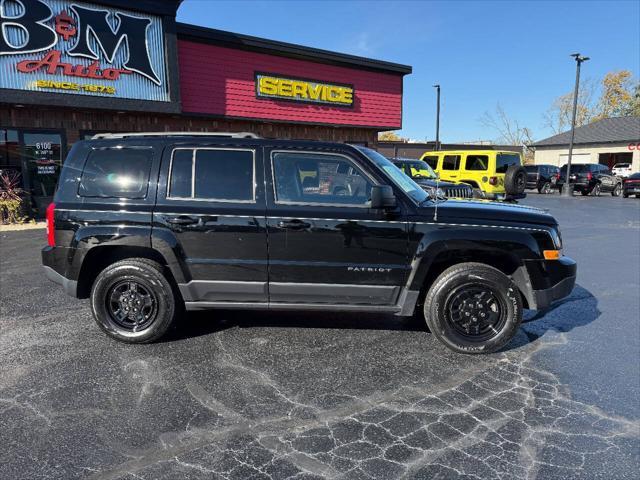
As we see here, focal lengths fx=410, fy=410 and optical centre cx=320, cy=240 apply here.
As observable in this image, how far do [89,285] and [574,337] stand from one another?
4.89 meters

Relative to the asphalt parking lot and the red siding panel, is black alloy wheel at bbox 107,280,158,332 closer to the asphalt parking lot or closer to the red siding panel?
the asphalt parking lot

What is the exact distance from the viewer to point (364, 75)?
16.4 metres

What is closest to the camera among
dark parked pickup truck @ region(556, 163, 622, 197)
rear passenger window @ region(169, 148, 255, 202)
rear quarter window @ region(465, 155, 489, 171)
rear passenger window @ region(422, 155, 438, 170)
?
rear passenger window @ region(169, 148, 255, 202)

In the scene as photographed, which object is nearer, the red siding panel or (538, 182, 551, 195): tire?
the red siding panel

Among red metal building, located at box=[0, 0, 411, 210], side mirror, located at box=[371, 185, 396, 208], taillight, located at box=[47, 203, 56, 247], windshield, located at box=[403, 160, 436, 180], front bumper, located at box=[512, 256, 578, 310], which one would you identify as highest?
red metal building, located at box=[0, 0, 411, 210]

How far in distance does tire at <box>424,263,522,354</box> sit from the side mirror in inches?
34.7

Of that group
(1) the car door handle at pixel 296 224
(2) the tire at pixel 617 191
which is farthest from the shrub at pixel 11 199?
(2) the tire at pixel 617 191

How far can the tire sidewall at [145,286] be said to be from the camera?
385 centimetres

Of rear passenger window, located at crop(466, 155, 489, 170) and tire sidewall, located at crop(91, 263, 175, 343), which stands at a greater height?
rear passenger window, located at crop(466, 155, 489, 170)

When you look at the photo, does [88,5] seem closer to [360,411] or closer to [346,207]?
[346,207]

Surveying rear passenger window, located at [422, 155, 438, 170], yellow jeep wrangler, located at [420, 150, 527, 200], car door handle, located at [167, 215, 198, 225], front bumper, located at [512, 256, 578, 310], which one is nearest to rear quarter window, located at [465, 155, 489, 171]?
yellow jeep wrangler, located at [420, 150, 527, 200]

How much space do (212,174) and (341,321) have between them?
6.93 feet

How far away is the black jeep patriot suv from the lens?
12.1 ft

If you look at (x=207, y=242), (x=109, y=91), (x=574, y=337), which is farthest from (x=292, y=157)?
(x=109, y=91)
